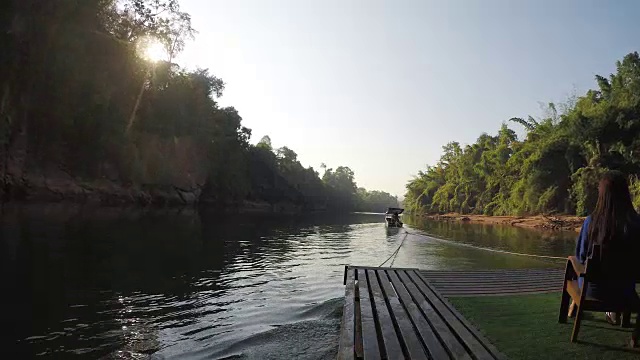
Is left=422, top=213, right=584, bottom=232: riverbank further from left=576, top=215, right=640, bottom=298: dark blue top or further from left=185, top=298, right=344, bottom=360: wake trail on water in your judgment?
left=576, top=215, right=640, bottom=298: dark blue top

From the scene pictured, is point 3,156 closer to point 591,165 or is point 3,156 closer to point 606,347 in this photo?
point 606,347

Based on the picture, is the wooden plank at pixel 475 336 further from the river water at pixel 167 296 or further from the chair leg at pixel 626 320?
the chair leg at pixel 626 320

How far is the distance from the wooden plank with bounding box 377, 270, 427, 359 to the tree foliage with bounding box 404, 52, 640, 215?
3761 cm

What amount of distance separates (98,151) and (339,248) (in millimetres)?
30958

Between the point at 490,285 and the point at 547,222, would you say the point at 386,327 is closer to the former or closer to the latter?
the point at 490,285

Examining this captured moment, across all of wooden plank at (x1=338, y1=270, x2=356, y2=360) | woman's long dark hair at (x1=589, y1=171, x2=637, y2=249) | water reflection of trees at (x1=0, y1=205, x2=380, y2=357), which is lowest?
water reflection of trees at (x1=0, y1=205, x2=380, y2=357)

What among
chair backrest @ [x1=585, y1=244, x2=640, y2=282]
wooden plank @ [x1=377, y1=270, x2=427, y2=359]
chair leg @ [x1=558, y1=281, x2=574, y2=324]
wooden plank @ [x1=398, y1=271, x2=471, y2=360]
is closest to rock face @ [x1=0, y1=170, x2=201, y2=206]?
wooden plank @ [x1=377, y1=270, x2=427, y2=359]

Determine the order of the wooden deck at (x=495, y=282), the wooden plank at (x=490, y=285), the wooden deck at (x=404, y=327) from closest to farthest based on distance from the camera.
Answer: the wooden deck at (x=404, y=327)
the wooden deck at (x=495, y=282)
the wooden plank at (x=490, y=285)

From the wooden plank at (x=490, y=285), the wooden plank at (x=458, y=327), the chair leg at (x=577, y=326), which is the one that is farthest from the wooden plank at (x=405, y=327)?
the wooden plank at (x=490, y=285)

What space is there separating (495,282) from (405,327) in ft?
17.1

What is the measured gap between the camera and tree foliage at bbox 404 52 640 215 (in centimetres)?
3825

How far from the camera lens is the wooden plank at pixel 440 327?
3545 millimetres

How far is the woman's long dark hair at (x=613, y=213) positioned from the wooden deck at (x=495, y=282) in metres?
Result: 3.35

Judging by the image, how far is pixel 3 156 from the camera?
30.3 metres
